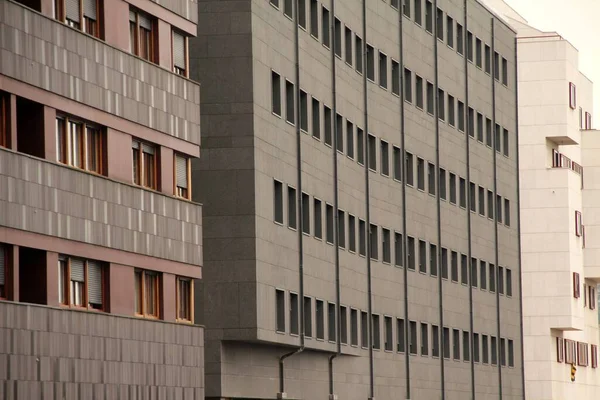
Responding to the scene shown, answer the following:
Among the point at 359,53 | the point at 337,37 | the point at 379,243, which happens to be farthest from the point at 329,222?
A: the point at 359,53

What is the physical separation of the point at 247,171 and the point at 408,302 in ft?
67.4

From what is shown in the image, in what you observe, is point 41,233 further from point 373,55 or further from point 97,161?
point 373,55

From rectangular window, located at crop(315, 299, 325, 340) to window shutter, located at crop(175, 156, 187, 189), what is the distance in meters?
14.1

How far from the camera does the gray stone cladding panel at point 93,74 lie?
1634 inches

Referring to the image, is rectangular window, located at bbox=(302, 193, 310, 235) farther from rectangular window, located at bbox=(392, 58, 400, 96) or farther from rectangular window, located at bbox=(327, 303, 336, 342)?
rectangular window, located at bbox=(392, 58, 400, 96)

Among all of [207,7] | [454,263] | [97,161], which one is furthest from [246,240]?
[454,263]

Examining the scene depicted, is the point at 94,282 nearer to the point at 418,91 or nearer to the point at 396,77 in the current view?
the point at 396,77

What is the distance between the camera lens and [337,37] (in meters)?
69.0

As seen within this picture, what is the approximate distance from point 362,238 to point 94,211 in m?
27.6

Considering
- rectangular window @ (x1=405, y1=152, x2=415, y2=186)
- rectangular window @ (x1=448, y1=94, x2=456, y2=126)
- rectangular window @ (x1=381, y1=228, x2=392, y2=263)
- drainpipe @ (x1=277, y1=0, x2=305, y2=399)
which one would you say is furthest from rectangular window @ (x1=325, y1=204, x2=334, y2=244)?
rectangular window @ (x1=448, y1=94, x2=456, y2=126)

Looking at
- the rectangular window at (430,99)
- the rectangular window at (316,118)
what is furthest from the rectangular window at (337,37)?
the rectangular window at (430,99)

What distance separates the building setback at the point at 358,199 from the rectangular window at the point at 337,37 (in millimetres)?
86

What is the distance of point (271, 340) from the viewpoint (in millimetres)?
59438

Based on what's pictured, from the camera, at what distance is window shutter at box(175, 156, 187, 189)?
52062mm
